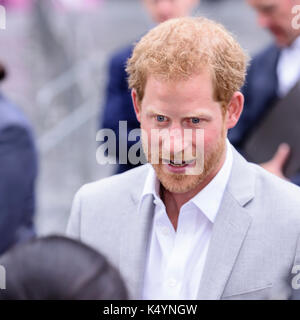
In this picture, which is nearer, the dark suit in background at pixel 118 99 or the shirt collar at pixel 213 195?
the shirt collar at pixel 213 195

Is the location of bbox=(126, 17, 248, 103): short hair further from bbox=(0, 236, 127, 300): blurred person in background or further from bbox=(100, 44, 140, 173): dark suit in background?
bbox=(100, 44, 140, 173): dark suit in background

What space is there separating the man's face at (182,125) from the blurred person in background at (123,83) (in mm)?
1365

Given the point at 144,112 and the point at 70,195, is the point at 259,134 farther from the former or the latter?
the point at 70,195

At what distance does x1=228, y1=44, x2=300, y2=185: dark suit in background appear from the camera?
289 centimetres

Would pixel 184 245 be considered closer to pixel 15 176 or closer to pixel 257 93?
pixel 15 176

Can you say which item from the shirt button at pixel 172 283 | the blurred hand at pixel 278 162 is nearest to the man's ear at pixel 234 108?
the shirt button at pixel 172 283

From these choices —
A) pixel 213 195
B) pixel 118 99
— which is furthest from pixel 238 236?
pixel 118 99

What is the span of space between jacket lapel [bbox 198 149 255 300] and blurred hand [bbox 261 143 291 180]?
0.77 meters

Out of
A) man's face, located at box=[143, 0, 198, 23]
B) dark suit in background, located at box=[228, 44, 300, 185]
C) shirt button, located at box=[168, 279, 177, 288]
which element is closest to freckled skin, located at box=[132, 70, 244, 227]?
shirt button, located at box=[168, 279, 177, 288]

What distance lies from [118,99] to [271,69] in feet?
2.43

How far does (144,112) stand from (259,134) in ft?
3.72

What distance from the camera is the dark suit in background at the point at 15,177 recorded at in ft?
9.20

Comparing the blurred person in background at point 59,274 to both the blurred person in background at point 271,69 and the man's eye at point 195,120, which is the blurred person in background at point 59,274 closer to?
the man's eye at point 195,120

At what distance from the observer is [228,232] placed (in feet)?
5.87
